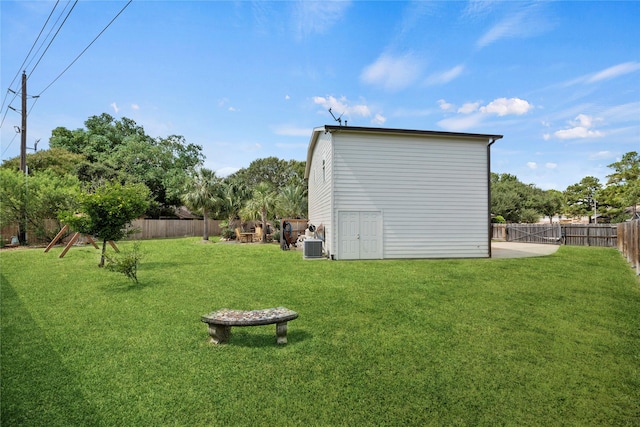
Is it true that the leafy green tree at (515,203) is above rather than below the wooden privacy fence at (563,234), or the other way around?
above

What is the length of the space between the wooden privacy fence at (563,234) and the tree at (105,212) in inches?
971

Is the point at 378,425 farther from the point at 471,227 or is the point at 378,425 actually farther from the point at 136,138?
the point at 136,138

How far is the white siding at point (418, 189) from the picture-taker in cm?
1234

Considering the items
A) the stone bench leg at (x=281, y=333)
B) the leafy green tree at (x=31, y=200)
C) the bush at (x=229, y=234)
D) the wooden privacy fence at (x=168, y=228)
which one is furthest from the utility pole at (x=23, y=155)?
the stone bench leg at (x=281, y=333)

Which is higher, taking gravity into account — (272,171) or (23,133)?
(272,171)

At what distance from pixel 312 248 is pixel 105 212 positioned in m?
6.87

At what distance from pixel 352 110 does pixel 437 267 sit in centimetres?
850

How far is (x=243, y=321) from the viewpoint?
391 cm

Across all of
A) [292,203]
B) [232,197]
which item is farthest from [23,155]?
[292,203]

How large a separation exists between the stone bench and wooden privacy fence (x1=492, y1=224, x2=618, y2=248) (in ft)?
76.1

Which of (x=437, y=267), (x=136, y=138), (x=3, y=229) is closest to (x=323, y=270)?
(x=437, y=267)

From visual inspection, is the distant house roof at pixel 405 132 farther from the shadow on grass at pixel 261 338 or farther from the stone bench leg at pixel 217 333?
the stone bench leg at pixel 217 333

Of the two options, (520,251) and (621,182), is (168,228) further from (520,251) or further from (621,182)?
(621,182)

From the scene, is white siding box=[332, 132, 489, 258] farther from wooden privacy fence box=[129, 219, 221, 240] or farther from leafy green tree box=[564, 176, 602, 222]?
leafy green tree box=[564, 176, 602, 222]
